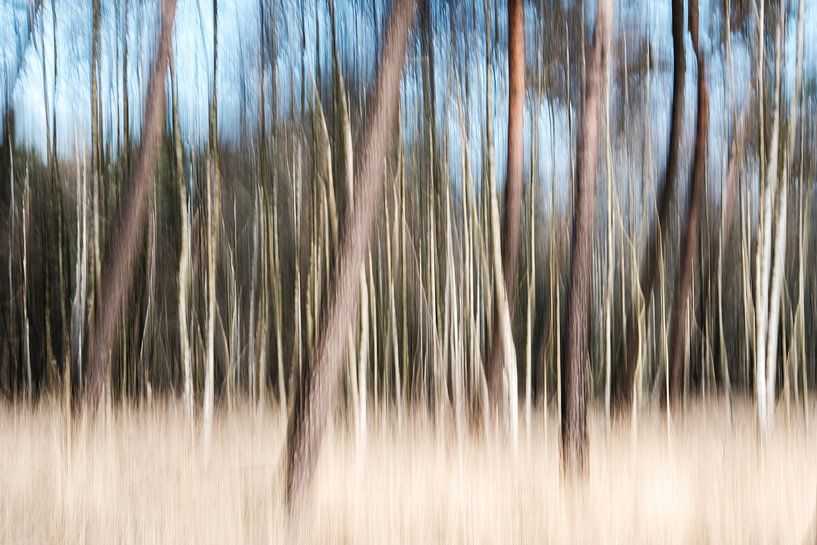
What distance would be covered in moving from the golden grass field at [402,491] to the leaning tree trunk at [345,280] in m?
0.30

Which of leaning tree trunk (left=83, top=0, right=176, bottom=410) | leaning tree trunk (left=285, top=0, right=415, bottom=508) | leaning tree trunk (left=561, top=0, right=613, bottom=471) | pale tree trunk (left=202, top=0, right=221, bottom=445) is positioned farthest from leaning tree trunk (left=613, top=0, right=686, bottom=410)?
leaning tree trunk (left=83, top=0, right=176, bottom=410)

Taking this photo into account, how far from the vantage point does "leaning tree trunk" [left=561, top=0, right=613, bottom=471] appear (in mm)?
5840

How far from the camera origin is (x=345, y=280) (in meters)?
4.94

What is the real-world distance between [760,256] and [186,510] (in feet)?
21.7

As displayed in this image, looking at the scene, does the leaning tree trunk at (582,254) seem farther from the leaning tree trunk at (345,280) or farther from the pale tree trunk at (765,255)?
the pale tree trunk at (765,255)

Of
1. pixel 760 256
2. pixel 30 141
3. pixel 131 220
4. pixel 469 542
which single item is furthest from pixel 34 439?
pixel 30 141

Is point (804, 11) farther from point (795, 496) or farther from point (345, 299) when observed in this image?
point (345, 299)

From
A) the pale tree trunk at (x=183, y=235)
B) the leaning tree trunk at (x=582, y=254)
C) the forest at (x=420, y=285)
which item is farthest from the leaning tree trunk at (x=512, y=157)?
the pale tree trunk at (x=183, y=235)

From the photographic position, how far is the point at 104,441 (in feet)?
21.1

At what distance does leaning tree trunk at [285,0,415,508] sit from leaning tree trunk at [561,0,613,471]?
5.72 ft

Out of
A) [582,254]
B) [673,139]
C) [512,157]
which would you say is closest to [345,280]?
[582,254]

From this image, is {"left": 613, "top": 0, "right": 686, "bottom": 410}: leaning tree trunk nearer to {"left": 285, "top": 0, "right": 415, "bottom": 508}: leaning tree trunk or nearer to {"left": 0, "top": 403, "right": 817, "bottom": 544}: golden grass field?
{"left": 0, "top": 403, "right": 817, "bottom": 544}: golden grass field

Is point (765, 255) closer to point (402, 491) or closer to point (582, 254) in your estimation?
point (582, 254)

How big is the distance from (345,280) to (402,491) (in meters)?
1.46
